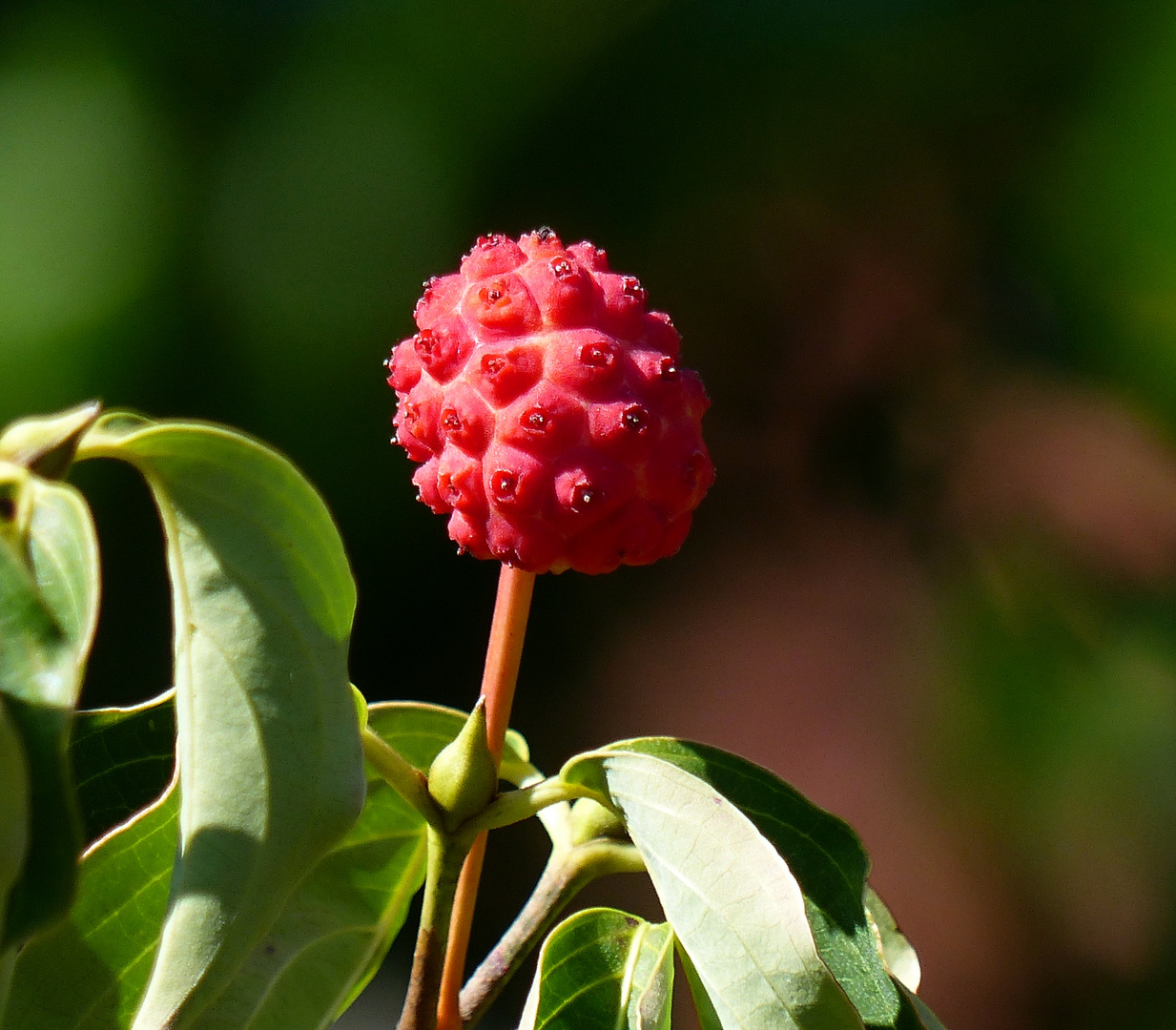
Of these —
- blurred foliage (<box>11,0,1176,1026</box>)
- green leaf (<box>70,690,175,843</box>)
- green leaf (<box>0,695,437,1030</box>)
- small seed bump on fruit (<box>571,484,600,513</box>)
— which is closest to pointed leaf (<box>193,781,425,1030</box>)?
green leaf (<box>0,695,437,1030</box>)

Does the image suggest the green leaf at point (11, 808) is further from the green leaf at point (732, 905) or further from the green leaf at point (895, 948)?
→ the green leaf at point (895, 948)

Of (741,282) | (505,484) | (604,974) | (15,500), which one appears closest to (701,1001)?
(604,974)

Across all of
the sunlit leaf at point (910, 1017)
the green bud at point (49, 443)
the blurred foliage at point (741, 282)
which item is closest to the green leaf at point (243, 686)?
the green bud at point (49, 443)

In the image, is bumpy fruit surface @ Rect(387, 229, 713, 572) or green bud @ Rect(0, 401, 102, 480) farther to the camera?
bumpy fruit surface @ Rect(387, 229, 713, 572)

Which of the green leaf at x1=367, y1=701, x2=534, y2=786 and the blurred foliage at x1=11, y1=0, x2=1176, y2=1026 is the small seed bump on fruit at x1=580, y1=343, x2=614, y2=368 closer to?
the green leaf at x1=367, y1=701, x2=534, y2=786

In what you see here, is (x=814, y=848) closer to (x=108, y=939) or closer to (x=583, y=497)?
(x=583, y=497)

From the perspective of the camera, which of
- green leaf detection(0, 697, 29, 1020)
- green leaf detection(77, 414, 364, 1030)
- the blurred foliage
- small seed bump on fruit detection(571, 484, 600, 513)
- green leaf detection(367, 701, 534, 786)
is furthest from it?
the blurred foliage

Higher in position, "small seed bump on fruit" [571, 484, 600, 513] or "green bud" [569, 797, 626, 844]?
"small seed bump on fruit" [571, 484, 600, 513]
